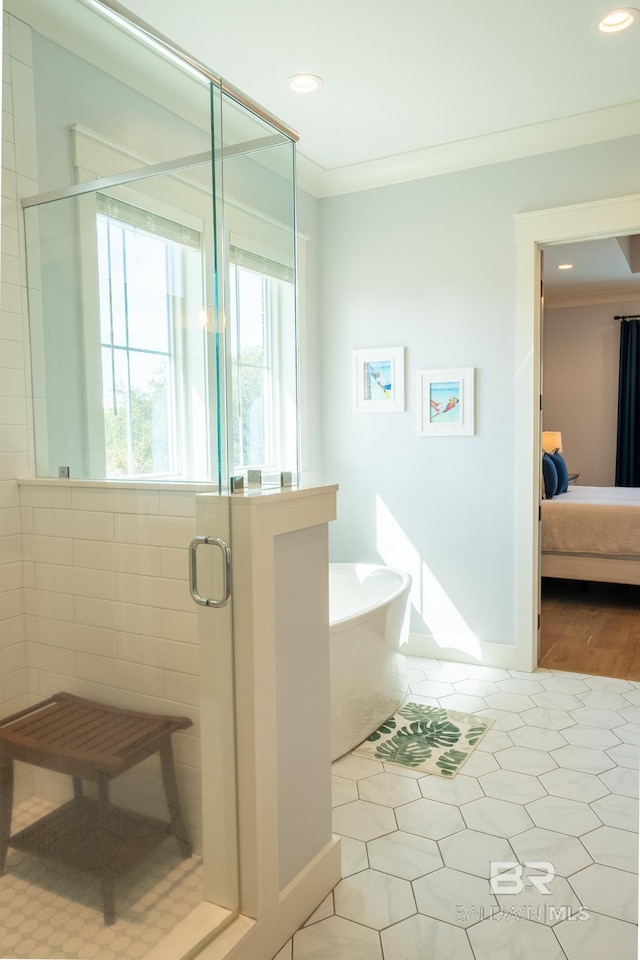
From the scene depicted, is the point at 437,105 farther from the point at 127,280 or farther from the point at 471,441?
the point at 127,280

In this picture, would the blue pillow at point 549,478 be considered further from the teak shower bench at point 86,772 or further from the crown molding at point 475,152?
the teak shower bench at point 86,772

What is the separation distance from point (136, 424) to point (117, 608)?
0.38m

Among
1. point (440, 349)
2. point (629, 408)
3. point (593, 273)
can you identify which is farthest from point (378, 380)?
point (629, 408)

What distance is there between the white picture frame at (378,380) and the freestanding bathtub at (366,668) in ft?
3.56

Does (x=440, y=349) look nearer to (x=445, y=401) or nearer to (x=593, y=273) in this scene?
(x=445, y=401)

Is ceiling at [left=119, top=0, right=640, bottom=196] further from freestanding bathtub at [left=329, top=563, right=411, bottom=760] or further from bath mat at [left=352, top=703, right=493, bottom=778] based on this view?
bath mat at [left=352, top=703, right=493, bottom=778]

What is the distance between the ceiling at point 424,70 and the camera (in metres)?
2.47

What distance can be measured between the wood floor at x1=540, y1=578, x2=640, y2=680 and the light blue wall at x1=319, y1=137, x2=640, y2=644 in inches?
18.2

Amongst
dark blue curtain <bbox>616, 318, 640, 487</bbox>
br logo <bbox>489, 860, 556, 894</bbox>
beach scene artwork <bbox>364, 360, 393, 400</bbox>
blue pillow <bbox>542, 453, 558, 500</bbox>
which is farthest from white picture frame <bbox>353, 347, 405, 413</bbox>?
dark blue curtain <bbox>616, 318, 640, 487</bbox>

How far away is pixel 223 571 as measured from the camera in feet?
5.22

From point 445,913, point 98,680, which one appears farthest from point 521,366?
point 98,680

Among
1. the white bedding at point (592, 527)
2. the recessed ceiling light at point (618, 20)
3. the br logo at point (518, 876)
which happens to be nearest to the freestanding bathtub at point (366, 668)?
the br logo at point (518, 876)

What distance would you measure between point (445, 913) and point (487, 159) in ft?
11.2

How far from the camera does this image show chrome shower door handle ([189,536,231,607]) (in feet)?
5.03
